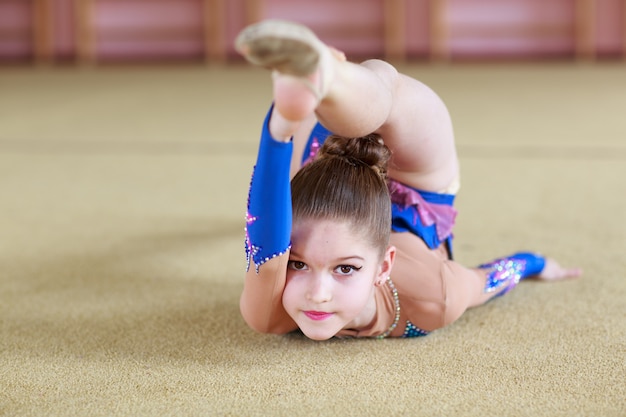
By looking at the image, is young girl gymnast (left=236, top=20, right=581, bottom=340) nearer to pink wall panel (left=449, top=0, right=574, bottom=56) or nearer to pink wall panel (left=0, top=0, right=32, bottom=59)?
pink wall panel (left=449, top=0, right=574, bottom=56)

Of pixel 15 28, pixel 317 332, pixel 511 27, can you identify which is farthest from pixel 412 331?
pixel 15 28

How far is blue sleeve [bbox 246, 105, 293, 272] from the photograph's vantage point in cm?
84

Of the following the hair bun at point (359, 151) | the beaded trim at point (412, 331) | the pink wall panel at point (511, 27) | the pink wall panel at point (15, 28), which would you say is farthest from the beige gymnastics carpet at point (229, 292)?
the pink wall panel at point (15, 28)

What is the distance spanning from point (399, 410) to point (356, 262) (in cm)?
18

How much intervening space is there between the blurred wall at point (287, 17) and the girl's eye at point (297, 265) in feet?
12.8

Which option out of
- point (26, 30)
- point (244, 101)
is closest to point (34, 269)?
point (244, 101)

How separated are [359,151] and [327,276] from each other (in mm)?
149

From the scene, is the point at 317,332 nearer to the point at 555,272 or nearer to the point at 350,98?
the point at 350,98

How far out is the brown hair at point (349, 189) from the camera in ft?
3.09

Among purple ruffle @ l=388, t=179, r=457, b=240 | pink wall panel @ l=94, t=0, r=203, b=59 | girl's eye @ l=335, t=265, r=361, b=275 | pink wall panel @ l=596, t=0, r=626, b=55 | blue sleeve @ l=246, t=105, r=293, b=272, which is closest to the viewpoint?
blue sleeve @ l=246, t=105, r=293, b=272

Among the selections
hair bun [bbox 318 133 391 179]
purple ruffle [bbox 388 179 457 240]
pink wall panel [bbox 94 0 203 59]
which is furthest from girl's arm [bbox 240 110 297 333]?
pink wall panel [bbox 94 0 203 59]

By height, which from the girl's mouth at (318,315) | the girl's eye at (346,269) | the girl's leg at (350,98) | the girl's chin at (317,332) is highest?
the girl's leg at (350,98)

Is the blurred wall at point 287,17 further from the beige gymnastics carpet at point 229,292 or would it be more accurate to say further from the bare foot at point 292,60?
the bare foot at point 292,60

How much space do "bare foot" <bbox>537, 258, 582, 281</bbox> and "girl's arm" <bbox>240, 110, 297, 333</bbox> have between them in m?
0.46
